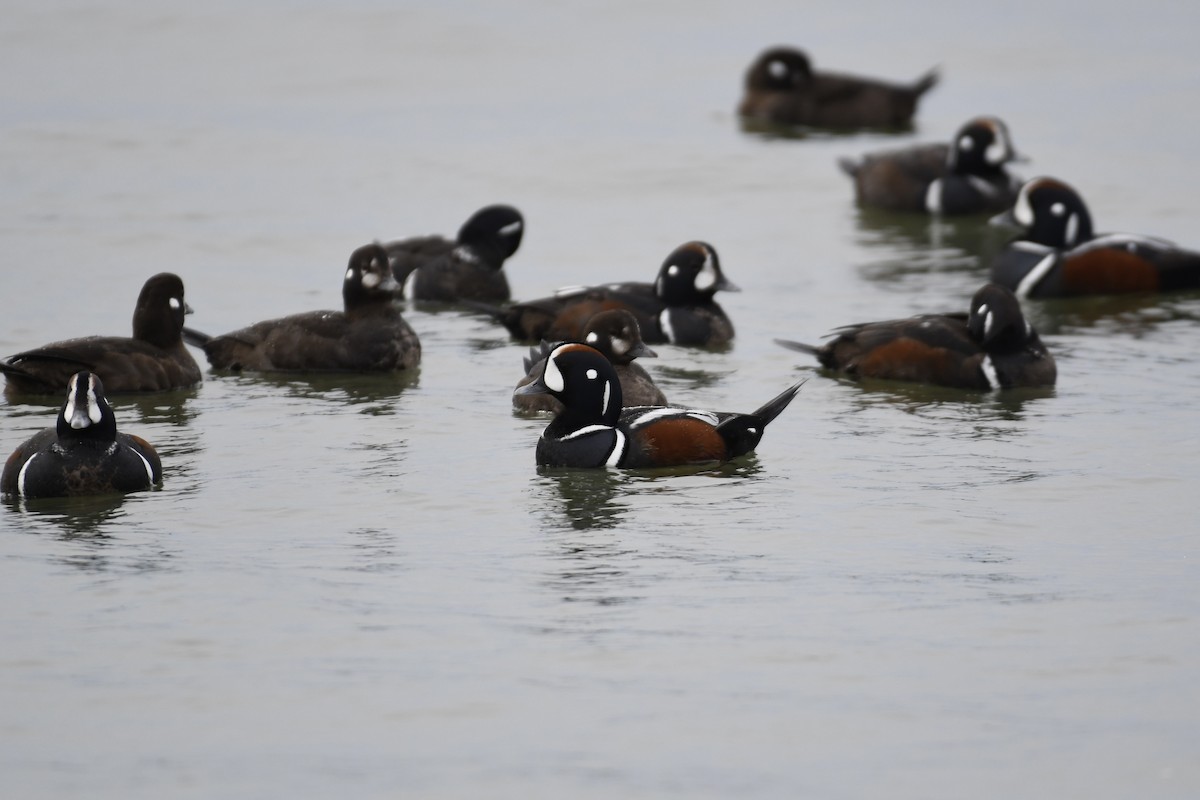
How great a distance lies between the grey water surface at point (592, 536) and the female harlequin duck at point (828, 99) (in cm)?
243

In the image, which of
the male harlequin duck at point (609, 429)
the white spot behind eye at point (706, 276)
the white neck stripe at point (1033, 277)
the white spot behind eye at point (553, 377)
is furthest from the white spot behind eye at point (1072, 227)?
the white spot behind eye at point (553, 377)

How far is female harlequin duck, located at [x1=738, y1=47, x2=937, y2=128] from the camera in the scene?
83.7 ft

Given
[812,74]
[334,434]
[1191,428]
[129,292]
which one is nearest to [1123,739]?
[1191,428]

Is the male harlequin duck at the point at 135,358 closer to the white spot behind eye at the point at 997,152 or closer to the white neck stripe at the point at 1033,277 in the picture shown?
the white neck stripe at the point at 1033,277

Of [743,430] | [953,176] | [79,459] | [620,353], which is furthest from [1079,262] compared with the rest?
[79,459]

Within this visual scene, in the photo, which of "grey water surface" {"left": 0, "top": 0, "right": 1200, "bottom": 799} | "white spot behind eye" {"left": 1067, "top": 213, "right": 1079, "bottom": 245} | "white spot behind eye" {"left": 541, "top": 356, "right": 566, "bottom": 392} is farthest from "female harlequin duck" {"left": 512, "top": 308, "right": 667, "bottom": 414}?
"white spot behind eye" {"left": 1067, "top": 213, "right": 1079, "bottom": 245}

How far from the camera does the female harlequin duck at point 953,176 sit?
20.5m

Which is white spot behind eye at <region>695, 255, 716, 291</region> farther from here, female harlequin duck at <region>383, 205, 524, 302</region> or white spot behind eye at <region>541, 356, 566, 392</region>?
white spot behind eye at <region>541, 356, 566, 392</region>

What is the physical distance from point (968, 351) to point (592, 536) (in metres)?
4.55

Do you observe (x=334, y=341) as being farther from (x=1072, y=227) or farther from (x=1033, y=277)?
(x=1072, y=227)

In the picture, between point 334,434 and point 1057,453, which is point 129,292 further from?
point 1057,453

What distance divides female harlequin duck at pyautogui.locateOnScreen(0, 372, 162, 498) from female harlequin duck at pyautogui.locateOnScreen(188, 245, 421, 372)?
11.7 feet

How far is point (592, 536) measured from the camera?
32.7 ft

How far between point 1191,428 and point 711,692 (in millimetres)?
5611
